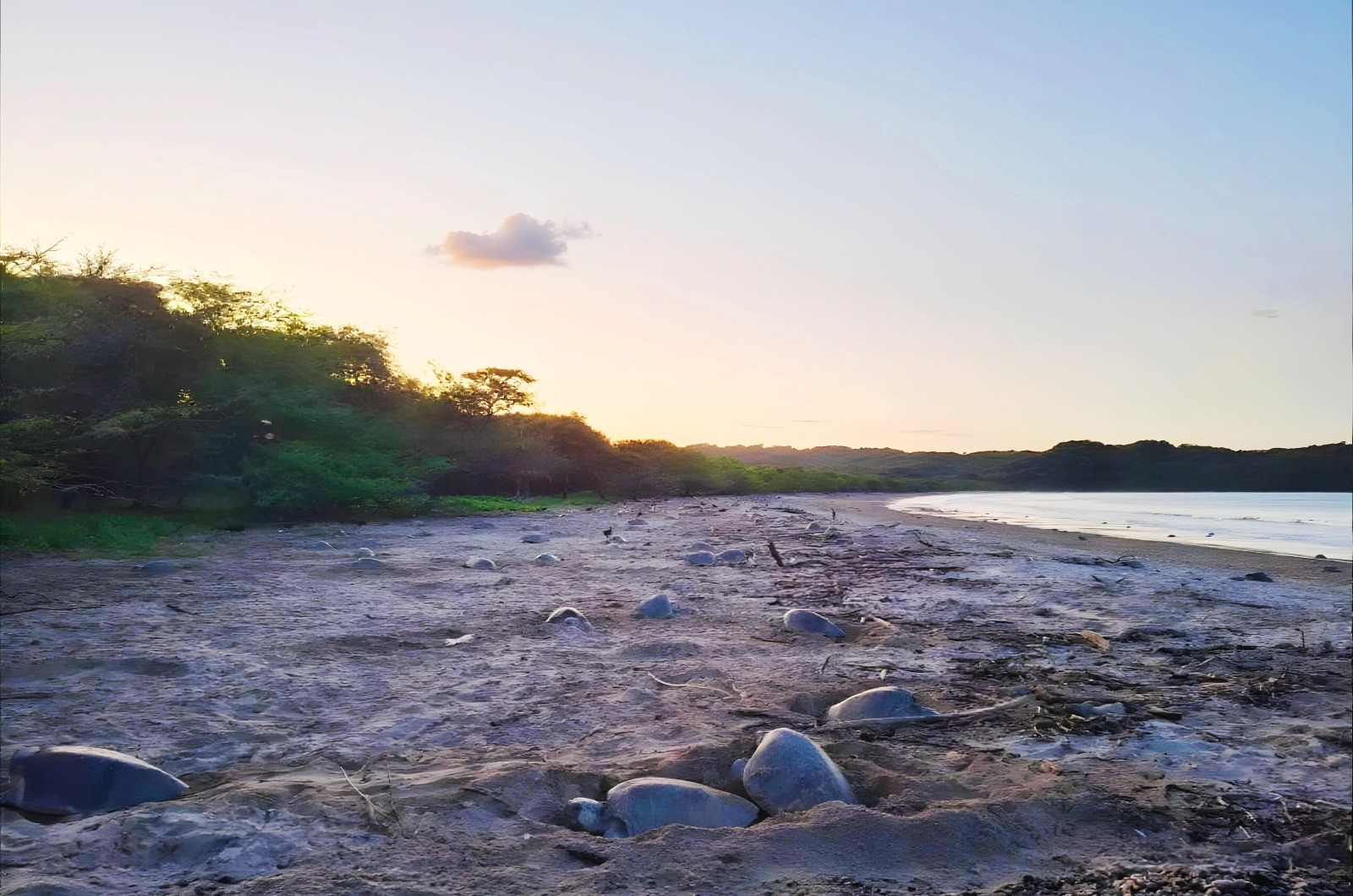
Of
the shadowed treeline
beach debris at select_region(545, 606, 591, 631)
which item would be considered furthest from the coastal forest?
beach debris at select_region(545, 606, 591, 631)

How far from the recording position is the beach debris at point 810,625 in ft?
20.6

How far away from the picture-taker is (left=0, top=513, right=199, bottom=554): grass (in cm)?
1029

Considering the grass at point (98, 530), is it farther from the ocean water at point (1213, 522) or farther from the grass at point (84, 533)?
the ocean water at point (1213, 522)

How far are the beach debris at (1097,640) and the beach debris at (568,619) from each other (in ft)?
12.6

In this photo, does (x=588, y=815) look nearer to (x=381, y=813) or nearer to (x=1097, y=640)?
(x=381, y=813)

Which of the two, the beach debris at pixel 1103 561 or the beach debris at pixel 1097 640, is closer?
the beach debris at pixel 1097 640

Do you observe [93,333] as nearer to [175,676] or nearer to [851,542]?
[175,676]

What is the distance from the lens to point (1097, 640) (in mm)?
6008

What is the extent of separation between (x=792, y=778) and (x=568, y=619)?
3.48 meters

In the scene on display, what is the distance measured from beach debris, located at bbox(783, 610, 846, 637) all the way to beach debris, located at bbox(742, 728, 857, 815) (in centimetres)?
296

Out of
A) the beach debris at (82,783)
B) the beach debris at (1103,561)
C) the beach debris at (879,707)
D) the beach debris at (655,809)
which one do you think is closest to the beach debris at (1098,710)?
the beach debris at (879,707)

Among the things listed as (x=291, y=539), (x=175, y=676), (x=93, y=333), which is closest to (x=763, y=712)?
(x=175, y=676)

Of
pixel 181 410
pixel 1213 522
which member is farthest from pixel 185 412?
pixel 1213 522

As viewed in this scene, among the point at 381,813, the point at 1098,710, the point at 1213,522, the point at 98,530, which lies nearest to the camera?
the point at 381,813
